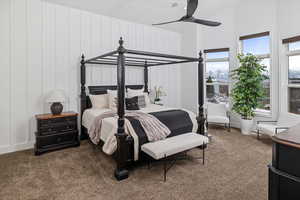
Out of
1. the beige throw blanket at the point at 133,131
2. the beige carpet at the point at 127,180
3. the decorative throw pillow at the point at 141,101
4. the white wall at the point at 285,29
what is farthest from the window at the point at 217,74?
the beige throw blanket at the point at 133,131

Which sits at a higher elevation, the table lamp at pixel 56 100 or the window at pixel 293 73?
the window at pixel 293 73

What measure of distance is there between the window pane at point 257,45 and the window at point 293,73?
18.3 inches

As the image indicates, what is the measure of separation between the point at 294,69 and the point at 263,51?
35.0 inches

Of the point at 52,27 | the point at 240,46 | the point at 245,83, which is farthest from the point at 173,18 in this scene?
the point at 52,27

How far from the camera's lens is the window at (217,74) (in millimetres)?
5441

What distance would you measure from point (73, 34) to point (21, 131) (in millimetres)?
2405

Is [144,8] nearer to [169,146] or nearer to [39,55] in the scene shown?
[39,55]

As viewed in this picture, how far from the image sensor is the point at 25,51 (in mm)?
3490

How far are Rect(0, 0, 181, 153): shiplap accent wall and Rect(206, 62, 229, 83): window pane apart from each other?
3.22 metres

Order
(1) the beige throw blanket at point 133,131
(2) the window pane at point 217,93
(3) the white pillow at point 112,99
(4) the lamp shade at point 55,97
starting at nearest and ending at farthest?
(1) the beige throw blanket at point 133,131 → (4) the lamp shade at point 55,97 → (3) the white pillow at point 112,99 → (2) the window pane at point 217,93

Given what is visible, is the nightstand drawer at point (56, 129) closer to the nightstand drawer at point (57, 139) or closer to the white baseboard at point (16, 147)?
the nightstand drawer at point (57, 139)

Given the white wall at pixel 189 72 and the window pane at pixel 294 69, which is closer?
the window pane at pixel 294 69

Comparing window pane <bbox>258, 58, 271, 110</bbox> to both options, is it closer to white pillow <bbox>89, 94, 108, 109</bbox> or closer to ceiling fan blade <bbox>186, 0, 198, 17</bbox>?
ceiling fan blade <bbox>186, 0, 198, 17</bbox>

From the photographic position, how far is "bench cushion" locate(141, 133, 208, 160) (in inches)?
95.2
